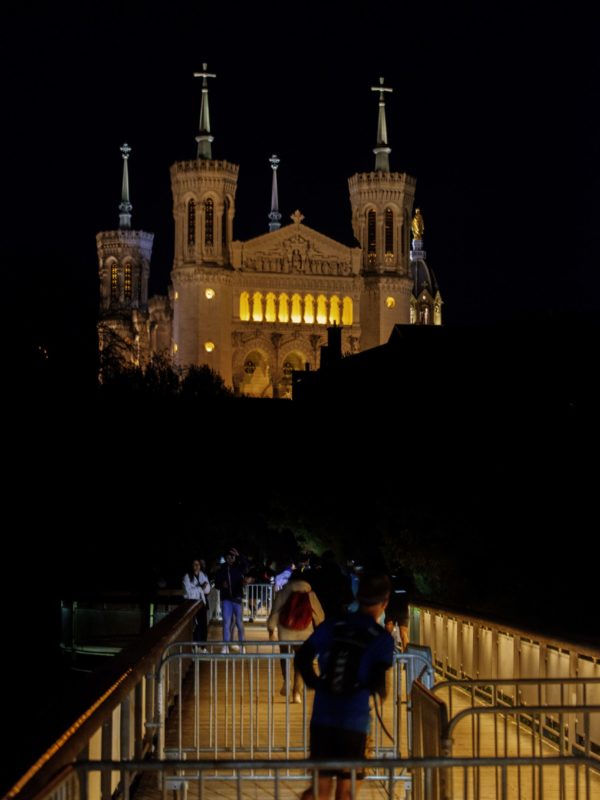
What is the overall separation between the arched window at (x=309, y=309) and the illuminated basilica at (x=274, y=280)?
0.09m

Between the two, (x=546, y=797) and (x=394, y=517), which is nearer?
(x=546, y=797)

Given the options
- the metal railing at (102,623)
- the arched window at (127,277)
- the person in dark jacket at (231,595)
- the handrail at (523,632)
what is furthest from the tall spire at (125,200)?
the handrail at (523,632)

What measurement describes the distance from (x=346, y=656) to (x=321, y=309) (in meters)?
125

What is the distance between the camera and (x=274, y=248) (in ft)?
442

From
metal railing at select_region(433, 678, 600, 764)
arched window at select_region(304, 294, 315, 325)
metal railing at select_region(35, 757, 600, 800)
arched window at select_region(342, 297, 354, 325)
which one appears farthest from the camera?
arched window at select_region(342, 297, 354, 325)

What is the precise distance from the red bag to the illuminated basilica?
4417 inches

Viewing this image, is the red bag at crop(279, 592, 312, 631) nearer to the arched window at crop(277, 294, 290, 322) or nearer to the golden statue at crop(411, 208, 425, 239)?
the arched window at crop(277, 294, 290, 322)

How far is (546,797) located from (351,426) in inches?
1804

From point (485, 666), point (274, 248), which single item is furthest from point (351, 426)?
point (274, 248)

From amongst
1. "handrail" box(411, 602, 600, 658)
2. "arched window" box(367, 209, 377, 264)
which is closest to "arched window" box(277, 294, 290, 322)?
"arched window" box(367, 209, 377, 264)

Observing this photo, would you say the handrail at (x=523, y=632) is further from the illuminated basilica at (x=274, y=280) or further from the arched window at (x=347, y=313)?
the arched window at (x=347, y=313)

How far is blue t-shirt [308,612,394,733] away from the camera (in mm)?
8047

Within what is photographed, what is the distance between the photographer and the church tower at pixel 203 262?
129 meters

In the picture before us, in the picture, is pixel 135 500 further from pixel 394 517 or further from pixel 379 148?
pixel 379 148
